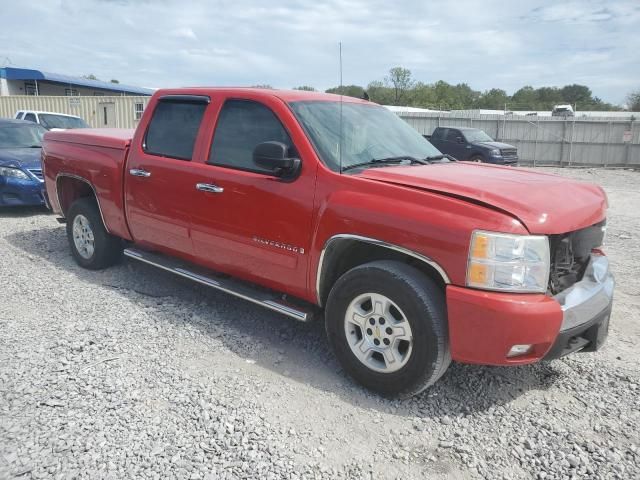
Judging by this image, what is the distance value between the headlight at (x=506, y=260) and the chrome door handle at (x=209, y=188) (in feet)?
6.64

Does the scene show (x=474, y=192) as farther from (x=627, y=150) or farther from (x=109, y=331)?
(x=627, y=150)

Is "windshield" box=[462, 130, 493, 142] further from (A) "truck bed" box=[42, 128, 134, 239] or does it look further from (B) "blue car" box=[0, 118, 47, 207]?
(A) "truck bed" box=[42, 128, 134, 239]

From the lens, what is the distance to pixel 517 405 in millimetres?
3258

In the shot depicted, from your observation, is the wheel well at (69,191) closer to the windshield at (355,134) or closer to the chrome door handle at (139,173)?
the chrome door handle at (139,173)

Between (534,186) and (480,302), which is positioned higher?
(534,186)

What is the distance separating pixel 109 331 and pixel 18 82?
3861cm

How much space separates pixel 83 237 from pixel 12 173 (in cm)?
361

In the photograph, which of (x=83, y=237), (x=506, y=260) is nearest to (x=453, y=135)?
(x=83, y=237)

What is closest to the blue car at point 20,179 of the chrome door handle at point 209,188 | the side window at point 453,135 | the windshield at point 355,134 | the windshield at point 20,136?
the windshield at point 20,136

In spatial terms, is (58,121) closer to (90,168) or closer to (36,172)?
(36,172)

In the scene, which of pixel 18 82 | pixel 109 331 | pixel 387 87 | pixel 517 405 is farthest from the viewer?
pixel 387 87

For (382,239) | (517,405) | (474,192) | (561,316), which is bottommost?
(517,405)

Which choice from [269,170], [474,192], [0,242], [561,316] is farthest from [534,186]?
[0,242]

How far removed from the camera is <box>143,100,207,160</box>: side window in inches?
174
